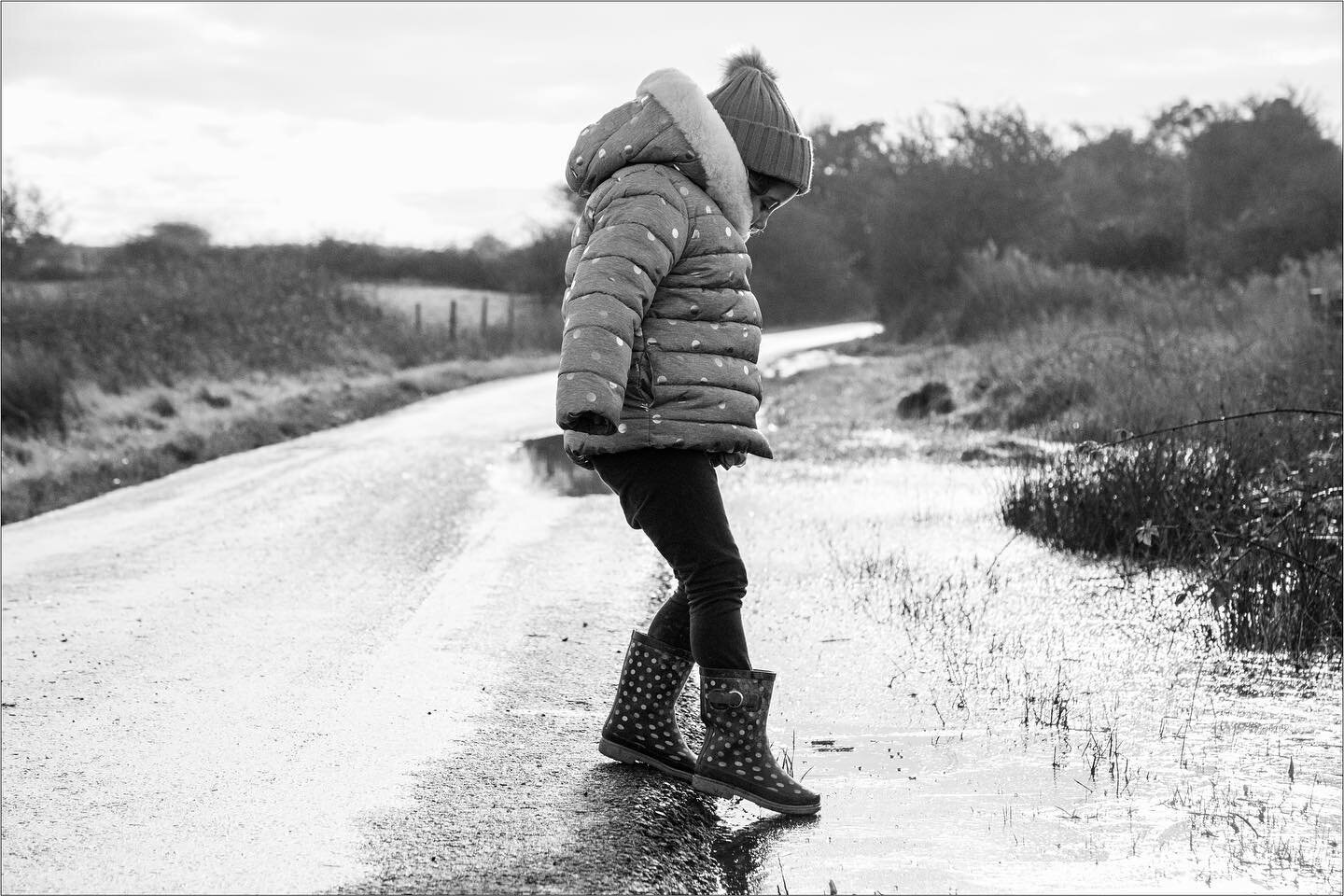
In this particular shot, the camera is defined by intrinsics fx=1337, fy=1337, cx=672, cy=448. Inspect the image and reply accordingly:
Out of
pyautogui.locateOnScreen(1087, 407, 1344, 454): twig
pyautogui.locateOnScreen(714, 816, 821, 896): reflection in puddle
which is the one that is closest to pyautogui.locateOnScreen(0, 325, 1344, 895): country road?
pyautogui.locateOnScreen(714, 816, 821, 896): reflection in puddle

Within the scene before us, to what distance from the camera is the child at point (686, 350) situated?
3.26 metres

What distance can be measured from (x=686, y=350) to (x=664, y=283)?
183 millimetres

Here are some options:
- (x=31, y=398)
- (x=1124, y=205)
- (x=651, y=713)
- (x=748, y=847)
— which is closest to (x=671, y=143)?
(x=651, y=713)

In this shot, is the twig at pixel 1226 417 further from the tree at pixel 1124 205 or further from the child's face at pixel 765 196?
the tree at pixel 1124 205

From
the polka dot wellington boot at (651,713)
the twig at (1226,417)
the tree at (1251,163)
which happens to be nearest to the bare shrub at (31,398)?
the twig at (1226,417)

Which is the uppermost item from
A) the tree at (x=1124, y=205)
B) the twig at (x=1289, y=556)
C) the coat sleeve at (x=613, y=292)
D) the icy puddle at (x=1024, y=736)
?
the tree at (x=1124, y=205)

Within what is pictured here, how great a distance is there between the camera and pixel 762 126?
3570mm

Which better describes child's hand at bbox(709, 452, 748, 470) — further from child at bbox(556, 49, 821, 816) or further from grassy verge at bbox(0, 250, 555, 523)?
grassy verge at bbox(0, 250, 555, 523)

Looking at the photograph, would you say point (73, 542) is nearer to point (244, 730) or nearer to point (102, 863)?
point (244, 730)

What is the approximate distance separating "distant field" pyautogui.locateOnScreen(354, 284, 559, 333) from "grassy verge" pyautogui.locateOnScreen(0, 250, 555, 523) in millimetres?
8065

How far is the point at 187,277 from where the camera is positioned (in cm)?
2592

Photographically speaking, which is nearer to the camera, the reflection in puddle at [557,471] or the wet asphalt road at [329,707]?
the wet asphalt road at [329,707]

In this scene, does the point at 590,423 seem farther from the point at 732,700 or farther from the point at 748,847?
the point at 748,847

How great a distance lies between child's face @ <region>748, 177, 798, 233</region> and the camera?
363 centimetres
